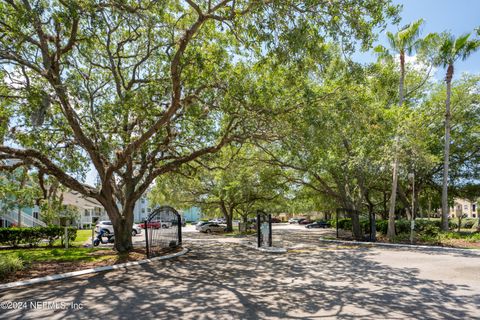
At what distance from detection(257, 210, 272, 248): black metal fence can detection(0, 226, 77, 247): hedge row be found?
39.2ft

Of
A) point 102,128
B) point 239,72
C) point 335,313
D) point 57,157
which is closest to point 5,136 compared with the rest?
point 57,157

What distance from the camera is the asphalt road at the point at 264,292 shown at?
6.21 meters

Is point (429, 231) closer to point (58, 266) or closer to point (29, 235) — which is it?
point (58, 266)

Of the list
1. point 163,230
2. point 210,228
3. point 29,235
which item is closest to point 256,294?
point 163,230

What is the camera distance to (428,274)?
9883mm

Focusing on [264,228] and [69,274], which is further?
[264,228]

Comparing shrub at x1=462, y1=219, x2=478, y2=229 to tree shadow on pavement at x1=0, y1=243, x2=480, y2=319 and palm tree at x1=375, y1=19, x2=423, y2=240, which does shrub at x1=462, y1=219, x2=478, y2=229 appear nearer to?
palm tree at x1=375, y1=19, x2=423, y2=240

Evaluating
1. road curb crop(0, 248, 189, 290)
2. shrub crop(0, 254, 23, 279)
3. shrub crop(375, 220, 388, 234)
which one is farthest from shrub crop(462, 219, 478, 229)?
shrub crop(0, 254, 23, 279)

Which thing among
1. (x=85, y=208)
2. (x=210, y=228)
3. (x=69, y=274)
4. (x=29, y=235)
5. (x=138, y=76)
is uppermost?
(x=138, y=76)

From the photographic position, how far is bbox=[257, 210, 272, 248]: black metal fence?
17078mm

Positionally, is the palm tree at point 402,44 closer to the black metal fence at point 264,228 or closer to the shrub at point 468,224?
the black metal fence at point 264,228

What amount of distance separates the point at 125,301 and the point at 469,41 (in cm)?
2183

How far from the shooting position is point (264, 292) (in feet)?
25.4

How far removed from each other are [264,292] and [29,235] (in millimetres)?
→ 17726
